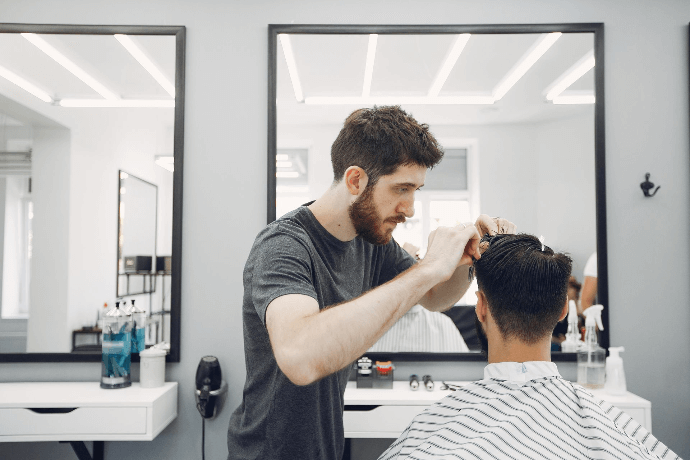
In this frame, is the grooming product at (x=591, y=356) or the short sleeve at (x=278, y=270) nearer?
the short sleeve at (x=278, y=270)

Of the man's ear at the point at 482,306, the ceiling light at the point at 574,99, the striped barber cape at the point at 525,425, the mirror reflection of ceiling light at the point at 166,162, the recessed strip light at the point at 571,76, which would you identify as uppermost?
the recessed strip light at the point at 571,76

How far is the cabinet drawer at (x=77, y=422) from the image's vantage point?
1.88 metres

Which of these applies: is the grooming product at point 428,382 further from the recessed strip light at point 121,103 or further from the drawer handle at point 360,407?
Result: the recessed strip light at point 121,103

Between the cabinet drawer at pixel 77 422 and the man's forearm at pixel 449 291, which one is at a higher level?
the man's forearm at pixel 449 291

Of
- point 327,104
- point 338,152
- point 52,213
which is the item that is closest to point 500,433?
point 338,152

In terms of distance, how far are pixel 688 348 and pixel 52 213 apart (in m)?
2.89

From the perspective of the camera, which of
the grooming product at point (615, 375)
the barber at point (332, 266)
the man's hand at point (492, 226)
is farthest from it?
the grooming product at point (615, 375)

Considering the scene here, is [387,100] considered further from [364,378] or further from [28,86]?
[28,86]

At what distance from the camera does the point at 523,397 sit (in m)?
1.23

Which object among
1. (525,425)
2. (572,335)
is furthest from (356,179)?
(572,335)

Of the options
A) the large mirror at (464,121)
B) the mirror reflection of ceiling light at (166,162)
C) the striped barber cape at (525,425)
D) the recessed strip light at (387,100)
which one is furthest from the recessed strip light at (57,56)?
the striped barber cape at (525,425)

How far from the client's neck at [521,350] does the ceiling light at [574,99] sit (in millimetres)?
1373

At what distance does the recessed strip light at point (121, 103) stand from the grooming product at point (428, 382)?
1.64 meters

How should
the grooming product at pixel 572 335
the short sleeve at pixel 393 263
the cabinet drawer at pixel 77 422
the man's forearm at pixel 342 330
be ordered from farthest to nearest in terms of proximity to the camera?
the grooming product at pixel 572 335 → the cabinet drawer at pixel 77 422 → the short sleeve at pixel 393 263 → the man's forearm at pixel 342 330
